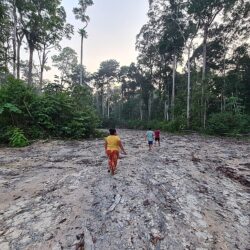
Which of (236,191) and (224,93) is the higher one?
(224,93)

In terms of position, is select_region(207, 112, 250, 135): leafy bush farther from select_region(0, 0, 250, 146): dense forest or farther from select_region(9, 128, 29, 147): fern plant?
select_region(9, 128, 29, 147): fern plant

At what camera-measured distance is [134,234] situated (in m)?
3.94

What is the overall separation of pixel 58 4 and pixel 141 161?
22.9 meters

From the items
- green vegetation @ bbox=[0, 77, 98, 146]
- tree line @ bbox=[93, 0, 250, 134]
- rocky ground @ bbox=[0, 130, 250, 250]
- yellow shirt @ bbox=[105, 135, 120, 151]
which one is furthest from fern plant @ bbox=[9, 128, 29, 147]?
tree line @ bbox=[93, 0, 250, 134]

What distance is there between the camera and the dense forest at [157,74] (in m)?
15.1

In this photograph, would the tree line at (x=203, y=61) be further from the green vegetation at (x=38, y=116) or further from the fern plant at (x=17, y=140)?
→ the fern plant at (x=17, y=140)

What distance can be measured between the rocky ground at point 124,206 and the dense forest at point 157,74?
6.90 m

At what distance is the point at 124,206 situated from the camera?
4.83 m

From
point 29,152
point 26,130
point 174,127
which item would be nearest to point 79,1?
point 174,127

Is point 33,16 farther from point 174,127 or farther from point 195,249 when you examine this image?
point 195,249

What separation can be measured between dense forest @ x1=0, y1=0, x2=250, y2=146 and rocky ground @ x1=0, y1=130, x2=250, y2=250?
6.90 m

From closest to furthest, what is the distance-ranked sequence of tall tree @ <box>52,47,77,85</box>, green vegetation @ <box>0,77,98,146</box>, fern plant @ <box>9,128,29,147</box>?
fern plant @ <box>9,128,29,147</box> → green vegetation @ <box>0,77,98,146</box> → tall tree @ <box>52,47,77,85</box>

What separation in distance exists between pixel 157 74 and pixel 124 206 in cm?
3442

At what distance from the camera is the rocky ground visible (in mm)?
3842
